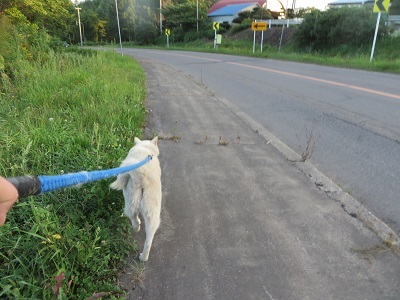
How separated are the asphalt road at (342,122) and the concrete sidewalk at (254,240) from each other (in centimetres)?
61

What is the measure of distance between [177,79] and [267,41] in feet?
81.8

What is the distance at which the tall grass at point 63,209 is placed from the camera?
2.11 m

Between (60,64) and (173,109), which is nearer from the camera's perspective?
(173,109)

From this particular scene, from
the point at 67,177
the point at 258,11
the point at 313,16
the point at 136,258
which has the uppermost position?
Result: the point at 258,11

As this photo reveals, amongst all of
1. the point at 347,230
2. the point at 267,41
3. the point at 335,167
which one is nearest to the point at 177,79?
the point at 335,167

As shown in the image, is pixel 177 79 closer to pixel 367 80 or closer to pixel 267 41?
pixel 367 80

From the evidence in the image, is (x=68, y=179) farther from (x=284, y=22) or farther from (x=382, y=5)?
(x=284, y=22)

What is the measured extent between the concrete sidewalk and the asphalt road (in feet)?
1.99

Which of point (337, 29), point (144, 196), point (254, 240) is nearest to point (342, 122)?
point (254, 240)

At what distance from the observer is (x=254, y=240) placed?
2.76m

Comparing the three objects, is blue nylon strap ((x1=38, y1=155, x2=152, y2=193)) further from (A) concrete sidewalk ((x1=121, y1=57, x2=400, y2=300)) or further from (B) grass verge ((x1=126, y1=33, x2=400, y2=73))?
(B) grass verge ((x1=126, y1=33, x2=400, y2=73))

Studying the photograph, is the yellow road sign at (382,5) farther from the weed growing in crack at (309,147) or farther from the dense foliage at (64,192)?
the dense foliage at (64,192)

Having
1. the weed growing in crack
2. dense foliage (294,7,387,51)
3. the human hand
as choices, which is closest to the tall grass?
the human hand

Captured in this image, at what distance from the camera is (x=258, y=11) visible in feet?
152
